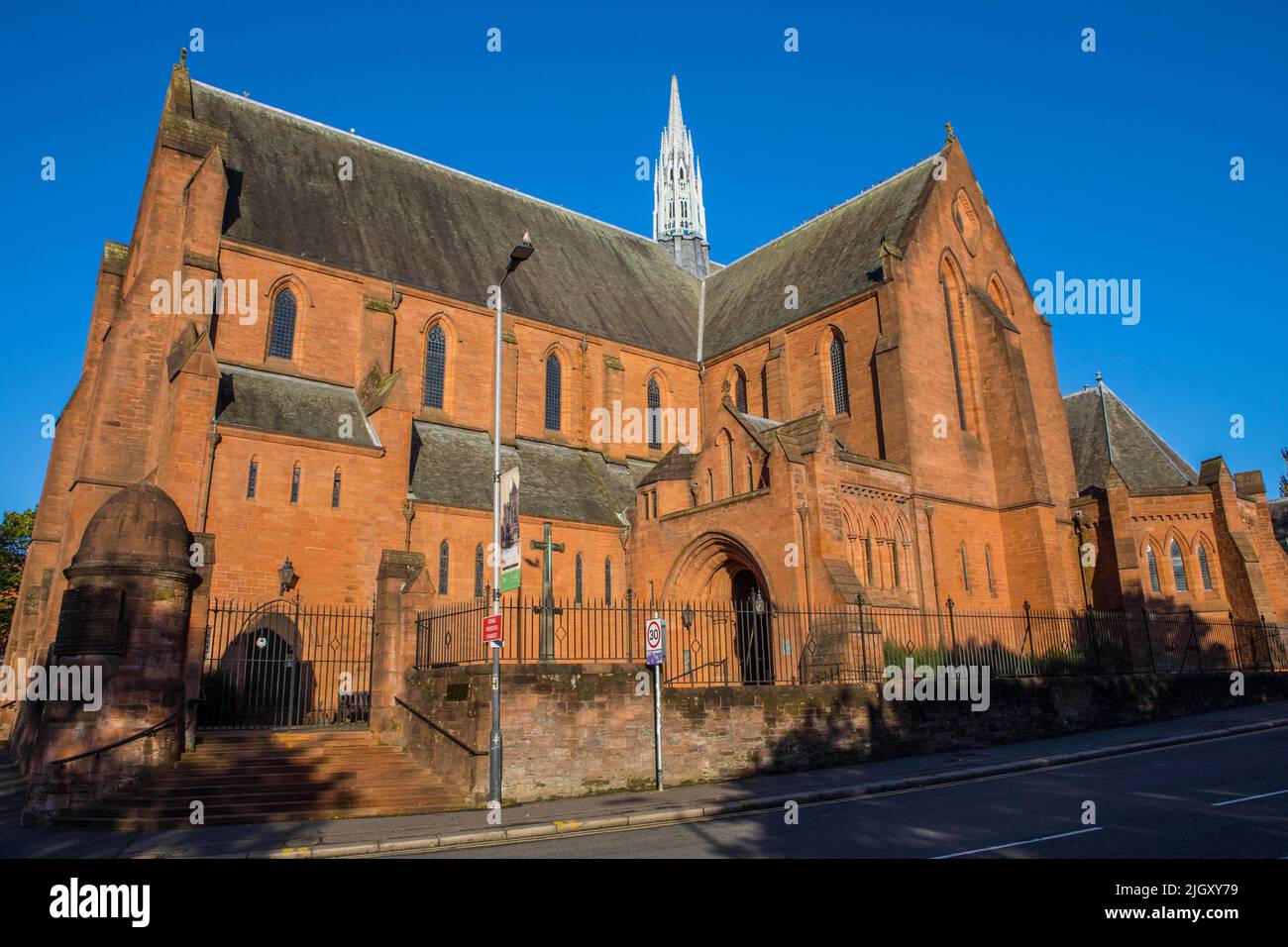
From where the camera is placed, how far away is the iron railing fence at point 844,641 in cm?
1978

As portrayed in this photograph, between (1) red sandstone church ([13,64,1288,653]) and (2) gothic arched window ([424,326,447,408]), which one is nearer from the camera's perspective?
(1) red sandstone church ([13,64,1288,653])

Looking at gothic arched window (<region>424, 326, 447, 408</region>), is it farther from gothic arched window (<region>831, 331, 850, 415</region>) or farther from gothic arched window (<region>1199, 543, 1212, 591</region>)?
gothic arched window (<region>1199, 543, 1212, 591</region>)

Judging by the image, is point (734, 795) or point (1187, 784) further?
point (734, 795)

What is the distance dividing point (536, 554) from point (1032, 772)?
16536 mm

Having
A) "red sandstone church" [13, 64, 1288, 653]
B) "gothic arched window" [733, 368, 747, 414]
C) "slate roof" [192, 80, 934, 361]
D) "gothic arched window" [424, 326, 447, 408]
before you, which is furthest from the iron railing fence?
"slate roof" [192, 80, 934, 361]

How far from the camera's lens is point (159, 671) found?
1442 centimetres

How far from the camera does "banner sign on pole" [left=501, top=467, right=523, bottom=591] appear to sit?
534 inches

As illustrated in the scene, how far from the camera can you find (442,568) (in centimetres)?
2573

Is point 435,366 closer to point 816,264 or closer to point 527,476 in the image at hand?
point 527,476

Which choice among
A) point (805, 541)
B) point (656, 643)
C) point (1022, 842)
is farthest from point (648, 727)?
point (805, 541)

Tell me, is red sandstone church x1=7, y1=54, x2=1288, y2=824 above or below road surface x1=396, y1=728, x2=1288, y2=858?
above

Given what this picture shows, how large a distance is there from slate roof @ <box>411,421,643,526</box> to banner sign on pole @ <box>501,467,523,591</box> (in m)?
12.2
